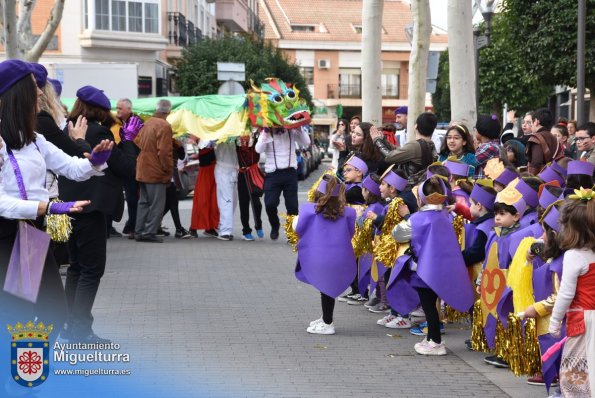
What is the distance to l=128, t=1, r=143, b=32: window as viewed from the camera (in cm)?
4562

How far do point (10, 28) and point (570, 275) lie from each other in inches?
626

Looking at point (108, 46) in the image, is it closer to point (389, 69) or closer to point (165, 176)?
point (165, 176)

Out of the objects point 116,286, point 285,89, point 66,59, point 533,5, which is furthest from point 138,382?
point 66,59

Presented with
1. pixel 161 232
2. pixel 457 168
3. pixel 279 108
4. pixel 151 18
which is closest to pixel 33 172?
pixel 457 168

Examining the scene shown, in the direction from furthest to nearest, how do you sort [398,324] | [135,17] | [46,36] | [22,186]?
[135,17]
[46,36]
[398,324]
[22,186]

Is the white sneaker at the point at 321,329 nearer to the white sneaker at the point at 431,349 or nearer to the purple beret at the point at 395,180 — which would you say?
the white sneaker at the point at 431,349

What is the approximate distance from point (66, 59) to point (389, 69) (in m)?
46.8

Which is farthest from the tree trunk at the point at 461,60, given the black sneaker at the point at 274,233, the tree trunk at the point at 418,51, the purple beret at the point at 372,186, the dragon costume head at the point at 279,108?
the purple beret at the point at 372,186

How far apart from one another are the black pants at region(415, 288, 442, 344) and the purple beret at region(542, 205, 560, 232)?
174 centimetres

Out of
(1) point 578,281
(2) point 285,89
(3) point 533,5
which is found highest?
(3) point 533,5

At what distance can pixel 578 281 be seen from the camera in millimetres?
6078

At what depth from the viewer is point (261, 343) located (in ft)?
27.8

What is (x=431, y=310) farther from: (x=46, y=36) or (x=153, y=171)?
(x=46, y=36)

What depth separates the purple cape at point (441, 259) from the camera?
26.3 feet
